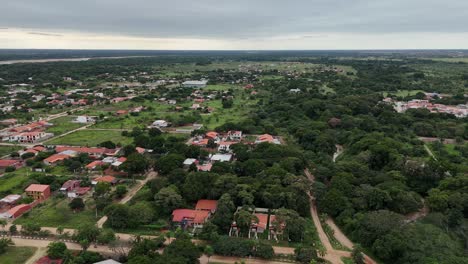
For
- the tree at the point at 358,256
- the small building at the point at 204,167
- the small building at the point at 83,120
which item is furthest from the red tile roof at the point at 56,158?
the tree at the point at 358,256

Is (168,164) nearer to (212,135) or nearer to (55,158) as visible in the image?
(55,158)

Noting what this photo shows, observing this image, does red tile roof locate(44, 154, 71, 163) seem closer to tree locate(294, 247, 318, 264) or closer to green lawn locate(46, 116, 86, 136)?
green lawn locate(46, 116, 86, 136)

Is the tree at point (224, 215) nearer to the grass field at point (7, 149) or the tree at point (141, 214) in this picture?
the tree at point (141, 214)

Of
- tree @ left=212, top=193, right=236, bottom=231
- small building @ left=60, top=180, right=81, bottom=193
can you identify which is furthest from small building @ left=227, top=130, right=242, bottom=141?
tree @ left=212, top=193, right=236, bottom=231

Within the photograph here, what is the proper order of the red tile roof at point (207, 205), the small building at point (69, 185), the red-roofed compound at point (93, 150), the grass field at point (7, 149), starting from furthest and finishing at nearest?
the grass field at point (7, 149)
the red-roofed compound at point (93, 150)
the small building at point (69, 185)
the red tile roof at point (207, 205)

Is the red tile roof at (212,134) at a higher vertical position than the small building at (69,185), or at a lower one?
higher

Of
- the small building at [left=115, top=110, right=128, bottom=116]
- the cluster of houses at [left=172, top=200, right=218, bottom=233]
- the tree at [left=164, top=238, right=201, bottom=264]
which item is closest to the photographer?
the tree at [left=164, top=238, right=201, bottom=264]
